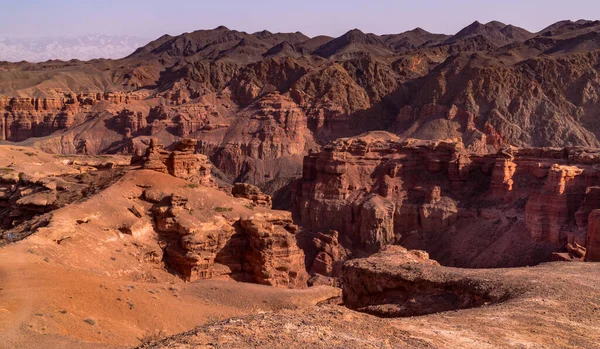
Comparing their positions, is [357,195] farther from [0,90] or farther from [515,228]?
[0,90]

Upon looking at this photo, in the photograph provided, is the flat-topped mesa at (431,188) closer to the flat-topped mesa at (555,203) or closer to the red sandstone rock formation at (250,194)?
the flat-topped mesa at (555,203)

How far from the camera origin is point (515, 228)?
5016 cm

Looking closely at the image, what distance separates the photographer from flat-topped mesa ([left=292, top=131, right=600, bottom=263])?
49.3m

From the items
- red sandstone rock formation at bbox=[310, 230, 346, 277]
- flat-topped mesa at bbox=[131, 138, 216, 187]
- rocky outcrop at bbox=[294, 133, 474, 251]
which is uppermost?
flat-topped mesa at bbox=[131, 138, 216, 187]

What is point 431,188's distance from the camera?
60.5 metres

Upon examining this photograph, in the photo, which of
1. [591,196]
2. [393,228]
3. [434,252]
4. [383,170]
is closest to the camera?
[591,196]

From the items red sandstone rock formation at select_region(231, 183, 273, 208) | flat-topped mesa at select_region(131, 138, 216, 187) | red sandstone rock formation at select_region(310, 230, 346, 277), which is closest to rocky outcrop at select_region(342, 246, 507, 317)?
red sandstone rock formation at select_region(231, 183, 273, 208)

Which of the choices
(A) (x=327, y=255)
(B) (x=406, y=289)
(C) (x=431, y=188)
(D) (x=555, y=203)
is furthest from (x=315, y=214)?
(B) (x=406, y=289)

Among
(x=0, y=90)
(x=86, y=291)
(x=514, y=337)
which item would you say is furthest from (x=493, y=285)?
(x=0, y=90)

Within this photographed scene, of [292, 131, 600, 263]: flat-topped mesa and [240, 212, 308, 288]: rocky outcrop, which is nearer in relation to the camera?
[240, 212, 308, 288]: rocky outcrop

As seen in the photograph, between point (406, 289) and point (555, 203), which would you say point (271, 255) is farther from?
point (555, 203)

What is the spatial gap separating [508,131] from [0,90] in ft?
405

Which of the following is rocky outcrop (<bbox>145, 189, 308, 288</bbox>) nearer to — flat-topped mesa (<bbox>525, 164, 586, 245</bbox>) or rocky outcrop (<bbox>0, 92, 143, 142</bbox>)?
flat-topped mesa (<bbox>525, 164, 586, 245</bbox>)

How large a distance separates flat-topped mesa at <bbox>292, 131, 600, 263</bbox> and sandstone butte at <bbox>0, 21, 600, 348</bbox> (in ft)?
0.67
